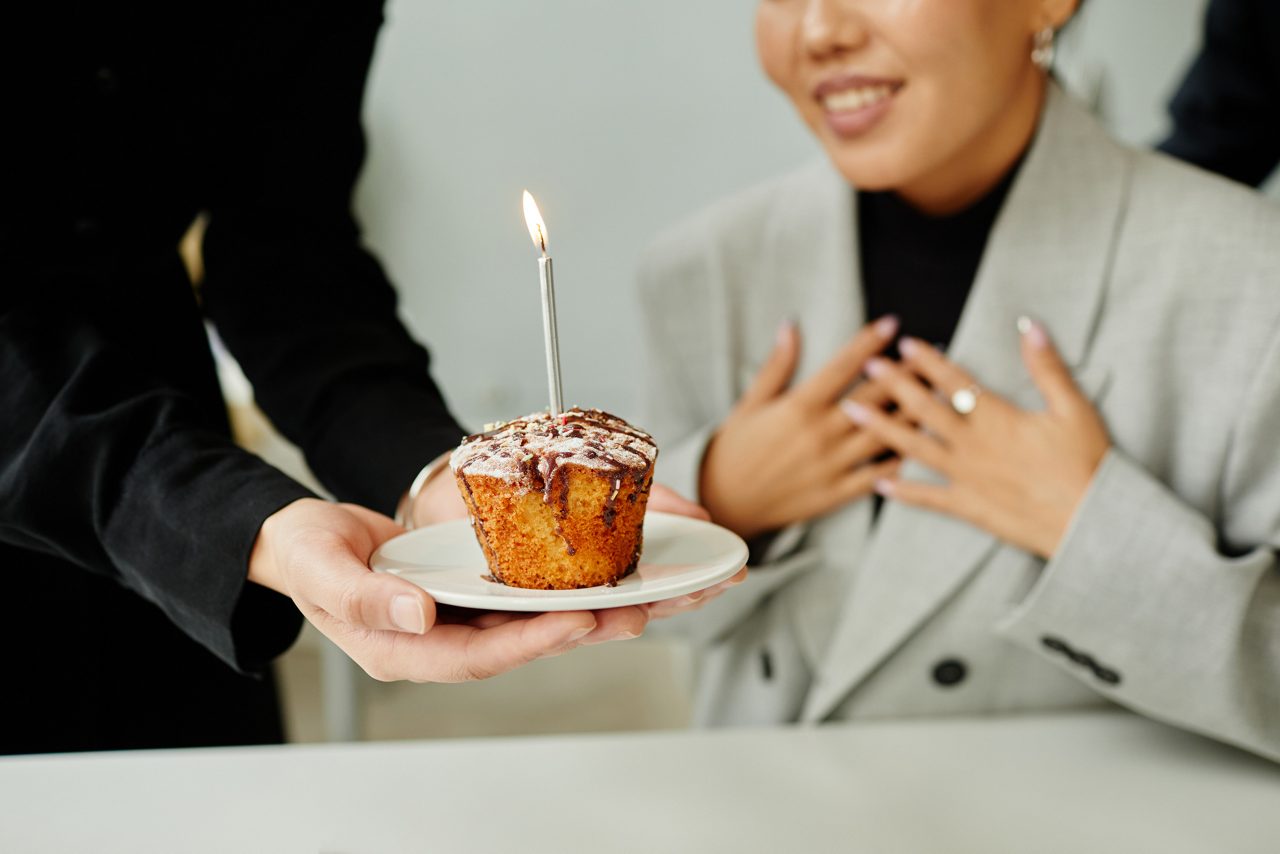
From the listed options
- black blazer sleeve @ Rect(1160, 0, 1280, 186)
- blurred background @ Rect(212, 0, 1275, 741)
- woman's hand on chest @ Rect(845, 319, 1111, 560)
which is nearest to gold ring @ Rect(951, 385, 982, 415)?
woman's hand on chest @ Rect(845, 319, 1111, 560)

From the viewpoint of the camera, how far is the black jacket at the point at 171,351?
0.99 metres

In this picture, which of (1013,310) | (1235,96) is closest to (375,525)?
(1013,310)

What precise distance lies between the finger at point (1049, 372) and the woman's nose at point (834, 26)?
414 mm

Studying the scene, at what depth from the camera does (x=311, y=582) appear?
0.81 m

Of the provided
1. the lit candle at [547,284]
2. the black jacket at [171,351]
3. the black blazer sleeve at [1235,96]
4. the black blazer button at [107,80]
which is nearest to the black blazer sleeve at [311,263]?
the black jacket at [171,351]

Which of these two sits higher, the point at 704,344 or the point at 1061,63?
the point at 1061,63

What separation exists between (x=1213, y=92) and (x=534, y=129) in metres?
2.32

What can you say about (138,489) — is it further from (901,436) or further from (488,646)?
(901,436)

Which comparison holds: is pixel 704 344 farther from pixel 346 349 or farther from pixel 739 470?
pixel 346 349

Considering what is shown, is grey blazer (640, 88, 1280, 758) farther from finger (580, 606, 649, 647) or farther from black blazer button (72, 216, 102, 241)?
black blazer button (72, 216, 102, 241)

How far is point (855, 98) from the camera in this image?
1.30 m

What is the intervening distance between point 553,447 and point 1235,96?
190cm

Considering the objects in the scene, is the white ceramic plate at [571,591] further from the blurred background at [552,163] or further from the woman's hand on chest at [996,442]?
the blurred background at [552,163]

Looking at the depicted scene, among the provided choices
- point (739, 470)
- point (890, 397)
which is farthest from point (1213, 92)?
point (739, 470)
